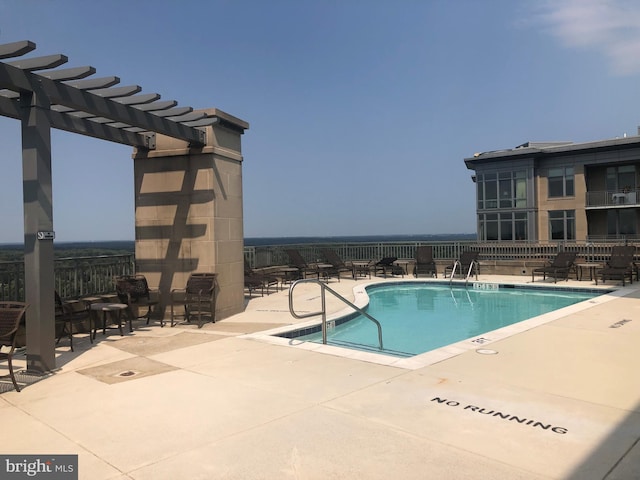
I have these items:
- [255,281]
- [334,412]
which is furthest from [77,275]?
[334,412]

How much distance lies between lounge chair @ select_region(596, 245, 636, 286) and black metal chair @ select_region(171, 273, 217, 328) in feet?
34.5

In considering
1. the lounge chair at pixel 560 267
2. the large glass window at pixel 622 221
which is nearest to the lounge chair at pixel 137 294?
the lounge chair at pixel 560 267

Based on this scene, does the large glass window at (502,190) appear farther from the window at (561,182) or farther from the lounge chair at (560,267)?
the lounge chair at (560,267)

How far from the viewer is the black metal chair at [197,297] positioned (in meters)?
7.83

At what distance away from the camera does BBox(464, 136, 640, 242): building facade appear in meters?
24.2

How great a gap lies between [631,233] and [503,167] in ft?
24.9

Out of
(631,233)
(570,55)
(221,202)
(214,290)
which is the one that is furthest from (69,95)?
(631,233)

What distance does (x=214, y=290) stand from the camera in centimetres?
810

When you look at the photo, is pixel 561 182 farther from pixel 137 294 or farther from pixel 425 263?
pixel 137 294

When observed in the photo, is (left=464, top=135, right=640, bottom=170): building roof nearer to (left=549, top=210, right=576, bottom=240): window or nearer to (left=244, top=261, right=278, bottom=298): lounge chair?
(left=549, top=210, right=576, bottom=240): window

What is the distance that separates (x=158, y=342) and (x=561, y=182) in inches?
990

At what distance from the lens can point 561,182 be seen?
1005 inches

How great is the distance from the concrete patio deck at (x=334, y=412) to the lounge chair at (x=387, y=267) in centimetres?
986

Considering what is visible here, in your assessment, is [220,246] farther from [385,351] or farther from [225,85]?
[225,85]
